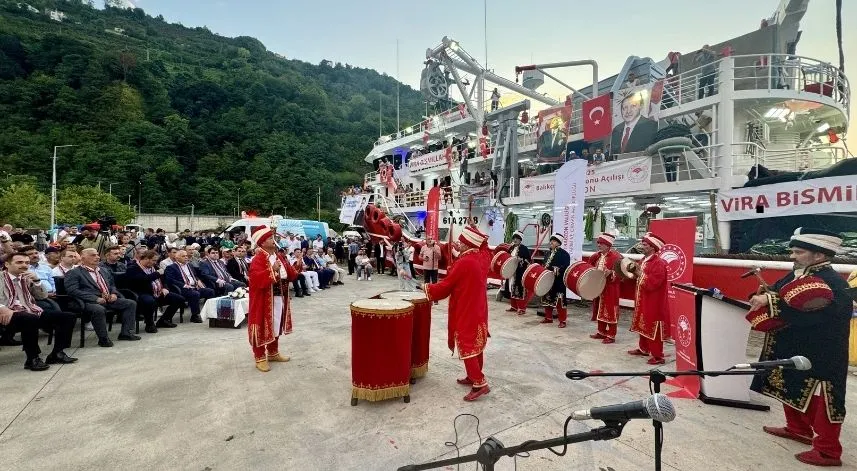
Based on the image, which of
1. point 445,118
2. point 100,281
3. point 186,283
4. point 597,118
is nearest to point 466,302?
point 100,281

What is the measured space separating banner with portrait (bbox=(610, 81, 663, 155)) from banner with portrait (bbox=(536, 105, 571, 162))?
2.26 m

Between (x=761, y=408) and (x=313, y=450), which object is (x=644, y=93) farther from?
(x=313, y=450)

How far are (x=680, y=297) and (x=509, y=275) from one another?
3545 mm

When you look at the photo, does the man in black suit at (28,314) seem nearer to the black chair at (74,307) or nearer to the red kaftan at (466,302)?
the black chair at (74,307)

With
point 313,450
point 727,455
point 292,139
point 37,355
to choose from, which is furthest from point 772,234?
point 292,139

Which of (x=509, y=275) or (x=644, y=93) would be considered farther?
(x=644, y=93)

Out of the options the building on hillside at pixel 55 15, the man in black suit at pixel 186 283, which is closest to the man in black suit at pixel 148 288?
the man in black suit at pixel 186 283

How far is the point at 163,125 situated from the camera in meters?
56.9

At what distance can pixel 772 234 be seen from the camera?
8547 mm

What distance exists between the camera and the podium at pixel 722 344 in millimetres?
3688

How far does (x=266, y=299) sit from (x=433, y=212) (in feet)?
24.4

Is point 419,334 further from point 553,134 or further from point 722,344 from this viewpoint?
point 553,134

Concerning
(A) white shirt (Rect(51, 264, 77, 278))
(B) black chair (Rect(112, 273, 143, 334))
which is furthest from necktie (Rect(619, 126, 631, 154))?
(A) white shirt (Rect(51, 264, 77, 278))

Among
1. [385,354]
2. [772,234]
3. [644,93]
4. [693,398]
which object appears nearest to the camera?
[385,354]
